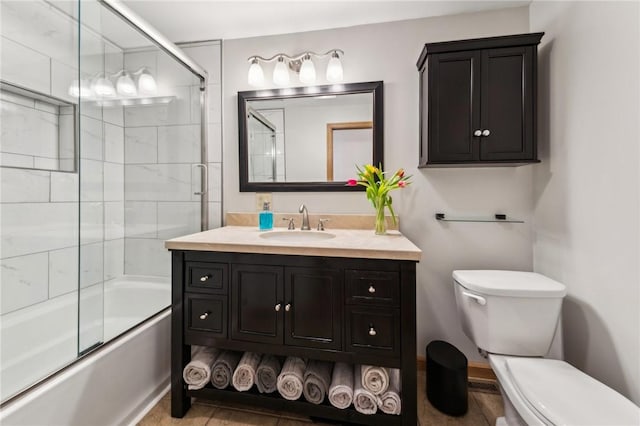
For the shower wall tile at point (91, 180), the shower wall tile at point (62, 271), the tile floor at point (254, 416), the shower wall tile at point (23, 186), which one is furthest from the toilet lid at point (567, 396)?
the shower wall tile at point (23, 186)

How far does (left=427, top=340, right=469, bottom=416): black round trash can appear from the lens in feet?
4.66

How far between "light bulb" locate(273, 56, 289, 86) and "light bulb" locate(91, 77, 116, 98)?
103 centimetres

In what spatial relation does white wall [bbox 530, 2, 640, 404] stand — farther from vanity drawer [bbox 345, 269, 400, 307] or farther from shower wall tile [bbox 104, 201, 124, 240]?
shower wall tile [bbox 104, 201, 124, 240]

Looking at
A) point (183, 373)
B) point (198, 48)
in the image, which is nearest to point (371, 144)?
point (198, 48)

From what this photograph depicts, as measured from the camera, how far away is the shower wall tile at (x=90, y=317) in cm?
126

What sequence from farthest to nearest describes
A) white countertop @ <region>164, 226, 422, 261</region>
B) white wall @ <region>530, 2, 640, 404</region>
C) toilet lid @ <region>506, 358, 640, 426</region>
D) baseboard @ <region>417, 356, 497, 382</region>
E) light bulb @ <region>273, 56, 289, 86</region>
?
light bulb @ <region>273, 56, 289, 86</region> → baseboard @ <region>417, 356, 497, 382</region> → white countertop @ <region>164, 226, 422, 261</region> → white wall @ <region>530, 2, 640, 404</region> → toilet lid @ <region>506, 358, 640, 426</region>

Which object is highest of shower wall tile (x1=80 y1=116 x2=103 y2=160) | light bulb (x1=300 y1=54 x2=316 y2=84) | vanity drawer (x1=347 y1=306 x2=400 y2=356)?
light bulb (x1=300 y1=54 x2=316 y2=84)

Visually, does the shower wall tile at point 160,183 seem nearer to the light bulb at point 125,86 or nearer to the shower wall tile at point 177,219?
the shower wall tile at point 177,219

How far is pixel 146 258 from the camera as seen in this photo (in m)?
1.96

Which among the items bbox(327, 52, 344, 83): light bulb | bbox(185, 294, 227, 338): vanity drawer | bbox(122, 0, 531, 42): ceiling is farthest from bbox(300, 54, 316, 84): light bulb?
bbox(185, 294, 227, 338): vanity drawer

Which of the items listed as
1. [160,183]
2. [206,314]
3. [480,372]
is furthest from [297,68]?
[480,372]

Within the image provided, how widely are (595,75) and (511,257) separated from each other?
1016mm

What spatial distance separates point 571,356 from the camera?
1357 millimetres

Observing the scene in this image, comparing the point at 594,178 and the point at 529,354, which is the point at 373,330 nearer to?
the point at 529,354
